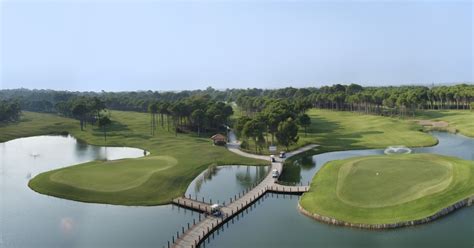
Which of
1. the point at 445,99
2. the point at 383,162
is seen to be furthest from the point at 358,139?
the point at 445,99

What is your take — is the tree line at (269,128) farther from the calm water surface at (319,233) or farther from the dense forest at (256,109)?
the calm water surface at (319,233)

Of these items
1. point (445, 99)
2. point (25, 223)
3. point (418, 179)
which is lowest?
point (25, 223)

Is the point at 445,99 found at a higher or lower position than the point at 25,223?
higher

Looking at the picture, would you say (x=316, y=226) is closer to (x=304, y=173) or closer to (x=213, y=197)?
(x=213, y=197)

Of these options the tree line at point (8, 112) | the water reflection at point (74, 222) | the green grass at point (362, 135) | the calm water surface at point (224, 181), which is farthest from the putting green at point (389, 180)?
the tree line at point (8, 112)

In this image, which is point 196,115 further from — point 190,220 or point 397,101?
point 397,101

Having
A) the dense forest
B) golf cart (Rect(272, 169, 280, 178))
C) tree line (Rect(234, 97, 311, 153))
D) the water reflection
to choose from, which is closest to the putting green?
golf cart (Rect(272, 169, 280, 178))

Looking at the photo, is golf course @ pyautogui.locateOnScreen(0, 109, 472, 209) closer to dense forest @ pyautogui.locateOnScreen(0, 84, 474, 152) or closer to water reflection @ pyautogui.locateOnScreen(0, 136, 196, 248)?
water reflection @ pyautogui.locateOnScreen(0, 136, 196, 248)
